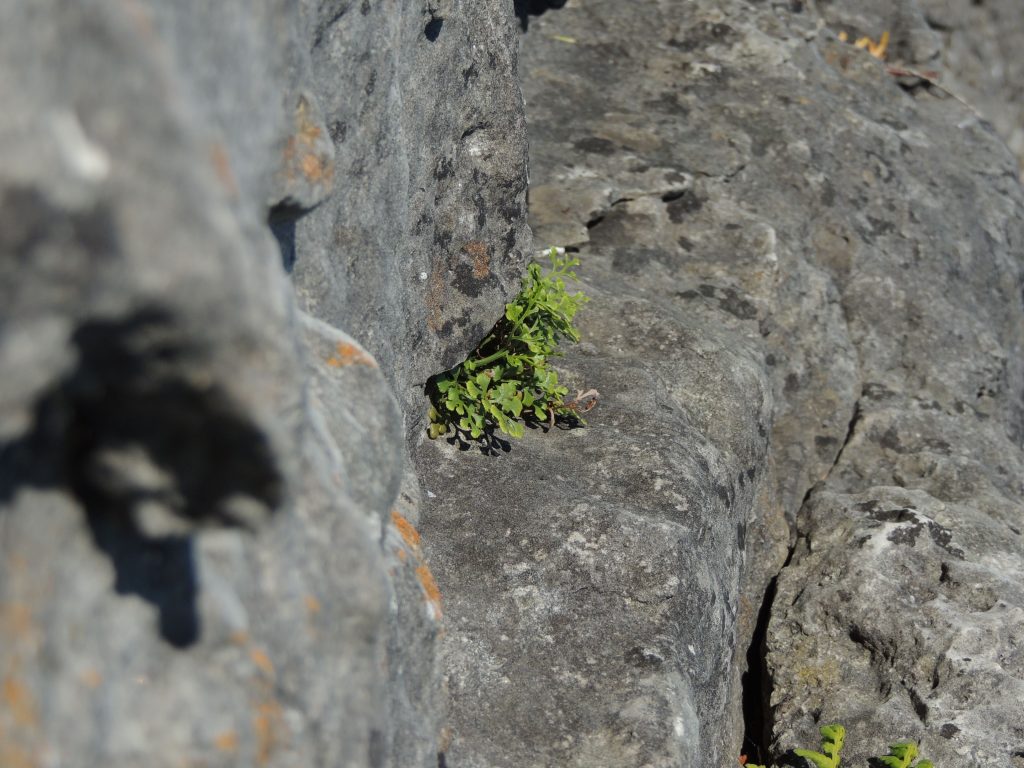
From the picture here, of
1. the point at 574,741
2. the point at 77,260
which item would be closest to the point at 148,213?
the point at 77,260

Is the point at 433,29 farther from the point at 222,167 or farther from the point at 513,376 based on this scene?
the point at 222,167

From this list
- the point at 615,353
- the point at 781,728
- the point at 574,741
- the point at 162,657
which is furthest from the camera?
the point at 615,353

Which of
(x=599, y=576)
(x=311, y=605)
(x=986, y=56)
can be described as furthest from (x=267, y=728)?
(x=986, y=56)

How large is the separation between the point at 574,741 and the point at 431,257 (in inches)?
75.3

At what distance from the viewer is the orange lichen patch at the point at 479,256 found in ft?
14.5

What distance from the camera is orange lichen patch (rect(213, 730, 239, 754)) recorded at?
1860 millimetres

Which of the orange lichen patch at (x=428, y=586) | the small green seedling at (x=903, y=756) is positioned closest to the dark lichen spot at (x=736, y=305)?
the small green seedling at (x=903, y=756)

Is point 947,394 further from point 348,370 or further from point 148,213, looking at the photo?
point 148,213

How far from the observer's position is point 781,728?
15.8ft

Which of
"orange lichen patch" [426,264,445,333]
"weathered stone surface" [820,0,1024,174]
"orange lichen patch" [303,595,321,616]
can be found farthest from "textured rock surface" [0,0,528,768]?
"weathered stone surface" [820,0,1024,174]

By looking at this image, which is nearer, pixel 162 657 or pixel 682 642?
pixel 162 657

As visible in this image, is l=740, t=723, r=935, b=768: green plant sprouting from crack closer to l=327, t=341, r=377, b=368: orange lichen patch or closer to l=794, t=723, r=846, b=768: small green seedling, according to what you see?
l=794, t=723, r=846, b=768: small green seedling

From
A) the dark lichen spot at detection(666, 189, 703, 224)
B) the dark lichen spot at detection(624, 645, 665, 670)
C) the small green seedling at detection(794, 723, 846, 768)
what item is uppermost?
the dark lichen spot at detection(624, 645, 665, 670)

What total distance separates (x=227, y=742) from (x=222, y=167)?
38.4 inches
